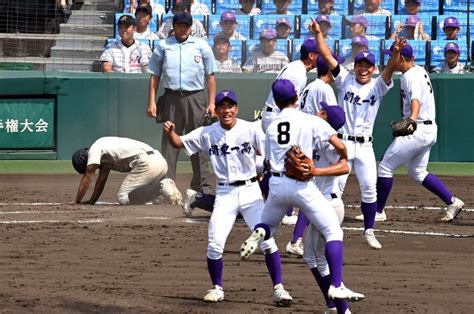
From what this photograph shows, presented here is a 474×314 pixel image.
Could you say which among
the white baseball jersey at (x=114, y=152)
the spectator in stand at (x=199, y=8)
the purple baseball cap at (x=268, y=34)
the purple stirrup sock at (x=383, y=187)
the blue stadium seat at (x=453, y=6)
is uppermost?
the blue stadium seat at (x=453, y=6)

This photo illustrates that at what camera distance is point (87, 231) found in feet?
37.0

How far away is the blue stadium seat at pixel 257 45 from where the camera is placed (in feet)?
57.2

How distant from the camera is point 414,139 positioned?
11.8 m

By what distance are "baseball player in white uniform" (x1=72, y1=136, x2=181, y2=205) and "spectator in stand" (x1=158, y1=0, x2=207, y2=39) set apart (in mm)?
4310

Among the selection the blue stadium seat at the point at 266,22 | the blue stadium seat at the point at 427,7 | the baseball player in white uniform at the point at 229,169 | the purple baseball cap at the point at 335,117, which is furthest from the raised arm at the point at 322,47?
the blue stadium seat at the point at 427,7

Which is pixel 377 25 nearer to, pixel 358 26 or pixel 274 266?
pixel 358 26

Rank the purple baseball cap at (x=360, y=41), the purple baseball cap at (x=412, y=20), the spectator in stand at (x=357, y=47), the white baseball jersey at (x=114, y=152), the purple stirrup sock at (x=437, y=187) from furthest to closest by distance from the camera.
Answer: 1. the purple baseball cap at (x=412, y=20)
2. the spectator in stand at (x=357, y=47)
3. the purple baseball cap at (x=360, y=41)
4. the white baseball jersey at (x=114, y=152)
5. the purple stirrup sock at (x=437, y=187)

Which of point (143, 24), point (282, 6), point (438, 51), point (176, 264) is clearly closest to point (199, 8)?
point (143, 24)

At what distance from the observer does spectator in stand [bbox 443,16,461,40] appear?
17.2 meters

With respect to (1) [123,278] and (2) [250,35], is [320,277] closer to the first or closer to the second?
(1) [123,278]

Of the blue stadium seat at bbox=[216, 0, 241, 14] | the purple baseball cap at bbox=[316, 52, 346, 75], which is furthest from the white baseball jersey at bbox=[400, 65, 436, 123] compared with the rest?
the blue stadium seat at bbox=[216, 0, 241, 14]

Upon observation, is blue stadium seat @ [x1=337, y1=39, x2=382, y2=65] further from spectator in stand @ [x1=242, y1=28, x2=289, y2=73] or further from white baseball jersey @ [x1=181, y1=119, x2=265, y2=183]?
white baseball jersey @ [x1=181, y1=119, x2=265, y2=183]

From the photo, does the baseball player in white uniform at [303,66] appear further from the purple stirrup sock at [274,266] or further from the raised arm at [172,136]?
the purple stirrup sock at [274,266]

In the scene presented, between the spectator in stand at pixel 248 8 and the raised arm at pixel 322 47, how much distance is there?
26.8 feet
